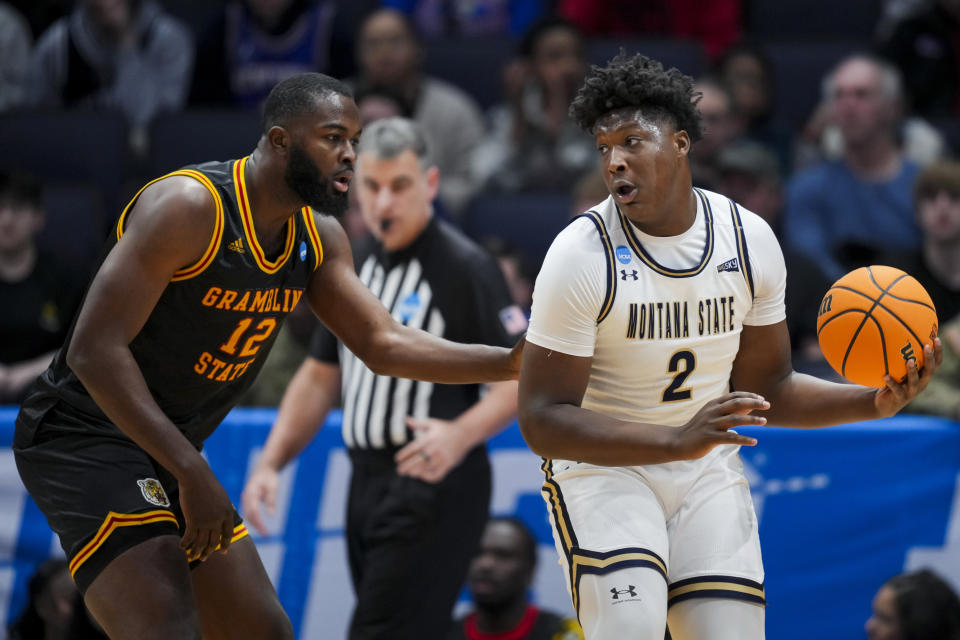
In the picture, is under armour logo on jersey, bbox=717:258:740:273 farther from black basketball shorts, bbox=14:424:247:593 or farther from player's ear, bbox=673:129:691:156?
black basketball shorts, bbox=14:424:247:593

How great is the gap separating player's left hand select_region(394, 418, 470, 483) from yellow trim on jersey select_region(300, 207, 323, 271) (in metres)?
1.15

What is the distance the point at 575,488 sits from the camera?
3.98 metres

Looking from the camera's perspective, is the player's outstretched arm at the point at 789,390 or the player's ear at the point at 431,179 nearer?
the player's outstretched arm at the point at 789,390

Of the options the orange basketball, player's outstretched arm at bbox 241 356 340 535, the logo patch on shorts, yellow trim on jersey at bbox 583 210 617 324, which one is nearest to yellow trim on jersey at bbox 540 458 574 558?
yellow trim on jersey at bbox 583 210 617 324

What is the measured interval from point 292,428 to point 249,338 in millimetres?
1483

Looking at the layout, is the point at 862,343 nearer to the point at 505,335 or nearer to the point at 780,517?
the point at 505,335

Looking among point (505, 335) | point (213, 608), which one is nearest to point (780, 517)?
point (505, 335)

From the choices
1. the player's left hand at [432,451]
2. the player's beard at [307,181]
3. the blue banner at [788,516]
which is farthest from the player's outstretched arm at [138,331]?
the blue banner at [788,516]

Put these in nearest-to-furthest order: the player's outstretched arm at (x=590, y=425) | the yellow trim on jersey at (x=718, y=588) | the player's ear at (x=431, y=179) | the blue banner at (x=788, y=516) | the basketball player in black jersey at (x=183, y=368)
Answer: the player's outstretched arm at (x=590, y=425) → the basketball player in black jersey at (x=183, y=368) → the yellow trim on jersey at (x=718, y=588) → the player's ear at (x=431, y=179) → the blue banner at (x=788, y=516)

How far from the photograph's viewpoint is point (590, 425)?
A: 376cm

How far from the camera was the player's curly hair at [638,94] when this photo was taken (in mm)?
3871

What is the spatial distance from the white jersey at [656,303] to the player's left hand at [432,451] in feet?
4.06

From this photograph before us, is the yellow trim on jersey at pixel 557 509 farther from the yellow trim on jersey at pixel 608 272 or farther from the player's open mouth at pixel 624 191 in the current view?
the player's open mouth at pixel 624 191

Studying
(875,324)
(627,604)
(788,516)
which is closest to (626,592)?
(627,604)
